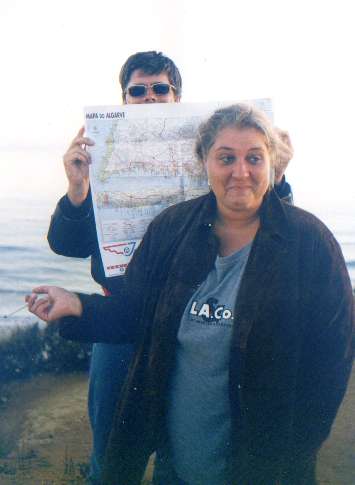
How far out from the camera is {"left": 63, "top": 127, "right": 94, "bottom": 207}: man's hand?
2.38 m

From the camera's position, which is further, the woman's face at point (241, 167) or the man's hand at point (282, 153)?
the man's hand at point (282, 153)

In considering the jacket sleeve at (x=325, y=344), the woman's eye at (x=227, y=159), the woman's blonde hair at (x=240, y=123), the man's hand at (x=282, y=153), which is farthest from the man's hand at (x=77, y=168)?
the jacket sleeve at (x=325, y=344)

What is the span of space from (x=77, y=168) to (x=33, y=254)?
39.2ft

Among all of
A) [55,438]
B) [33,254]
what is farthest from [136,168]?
[33,254]

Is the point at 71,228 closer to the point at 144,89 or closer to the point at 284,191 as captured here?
the point at 144,89

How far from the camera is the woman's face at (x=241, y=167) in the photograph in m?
2.01

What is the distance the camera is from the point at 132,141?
8.23 feet

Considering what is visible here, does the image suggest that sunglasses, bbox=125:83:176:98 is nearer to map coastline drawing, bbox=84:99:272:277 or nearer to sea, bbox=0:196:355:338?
map coastline drawing, bbox=84:99:272:277

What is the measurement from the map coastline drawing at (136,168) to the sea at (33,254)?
8.85 m

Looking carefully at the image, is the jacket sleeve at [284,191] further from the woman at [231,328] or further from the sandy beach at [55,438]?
the sandy beach at [55,438]

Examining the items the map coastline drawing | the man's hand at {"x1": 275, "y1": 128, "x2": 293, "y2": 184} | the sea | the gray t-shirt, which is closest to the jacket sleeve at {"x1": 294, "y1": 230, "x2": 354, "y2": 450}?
the gray t-shirt

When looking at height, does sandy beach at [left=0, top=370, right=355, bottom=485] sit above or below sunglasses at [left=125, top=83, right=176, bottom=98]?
below

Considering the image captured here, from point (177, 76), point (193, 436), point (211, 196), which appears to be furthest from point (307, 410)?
point (177, 76)

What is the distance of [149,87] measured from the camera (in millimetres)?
2547
